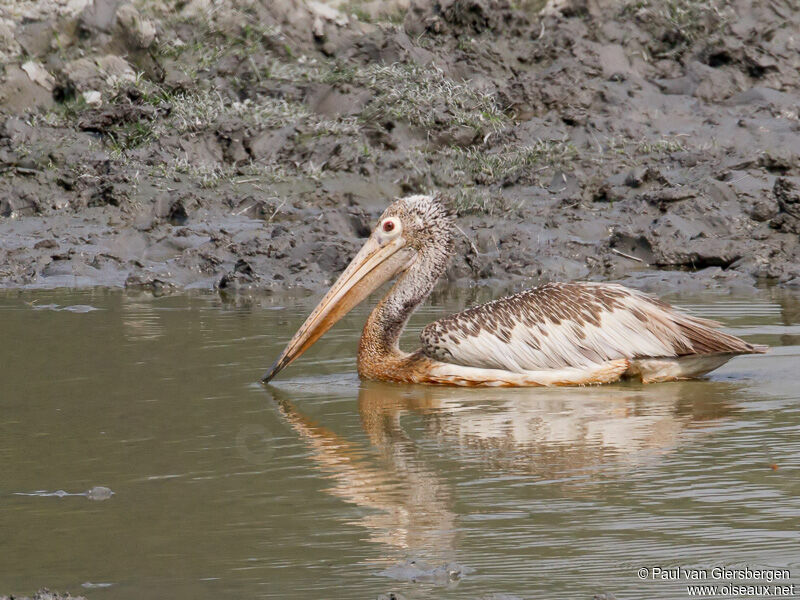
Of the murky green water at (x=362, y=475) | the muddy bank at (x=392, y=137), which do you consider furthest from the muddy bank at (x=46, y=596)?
the muddy bank at (x=392, y=137)

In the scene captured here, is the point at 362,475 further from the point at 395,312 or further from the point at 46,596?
the point at 395,312

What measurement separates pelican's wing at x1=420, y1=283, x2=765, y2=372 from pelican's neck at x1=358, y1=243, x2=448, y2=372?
0.43m

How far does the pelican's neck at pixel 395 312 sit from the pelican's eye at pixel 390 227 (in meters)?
0.21

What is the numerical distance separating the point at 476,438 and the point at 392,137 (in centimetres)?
767

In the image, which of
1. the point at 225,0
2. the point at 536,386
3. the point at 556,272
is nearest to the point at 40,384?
the point at 536,386

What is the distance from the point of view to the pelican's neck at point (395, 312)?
8.04 m

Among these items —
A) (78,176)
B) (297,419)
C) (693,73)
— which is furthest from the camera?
(693,73)

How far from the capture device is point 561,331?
25.0 feet

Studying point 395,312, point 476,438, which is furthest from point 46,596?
point 395,312

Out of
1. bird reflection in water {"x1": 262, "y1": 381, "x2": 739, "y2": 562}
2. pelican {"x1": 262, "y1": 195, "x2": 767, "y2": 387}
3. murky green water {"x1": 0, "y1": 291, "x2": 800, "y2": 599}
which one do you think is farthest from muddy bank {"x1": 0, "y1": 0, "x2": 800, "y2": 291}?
bird reflection in water {"x1": 262, "y1": 381, "x2": 739, "y2": 562}

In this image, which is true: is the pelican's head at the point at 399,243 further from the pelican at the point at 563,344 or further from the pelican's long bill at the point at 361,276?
the pelican at the point at 563,344

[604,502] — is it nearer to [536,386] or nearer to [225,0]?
[536,386]

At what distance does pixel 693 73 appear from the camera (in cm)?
1462

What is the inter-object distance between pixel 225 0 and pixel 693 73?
5.29 m
